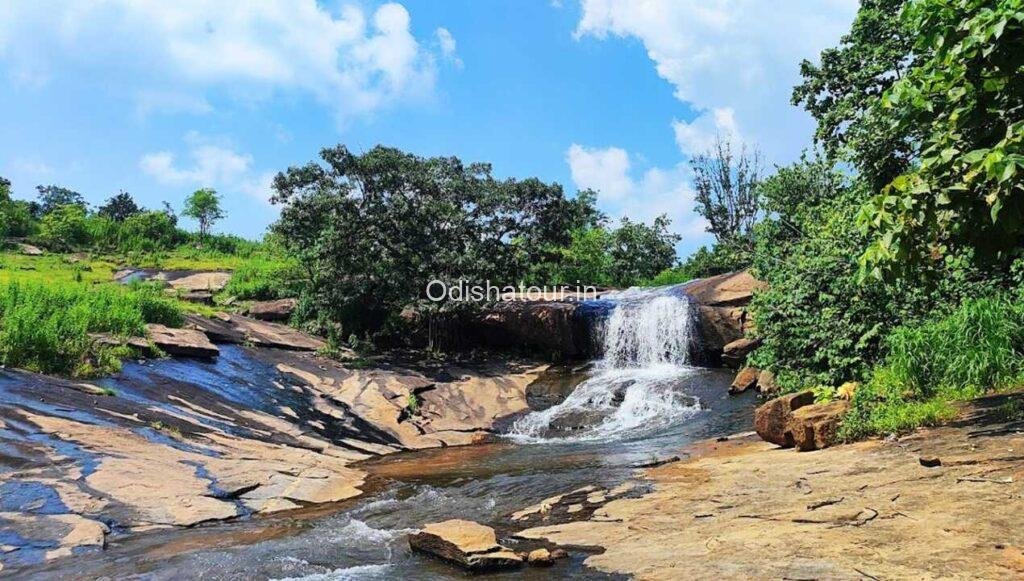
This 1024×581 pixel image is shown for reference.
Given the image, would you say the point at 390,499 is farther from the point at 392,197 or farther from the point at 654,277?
the point at 654,277

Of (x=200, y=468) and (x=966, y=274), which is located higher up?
(x=966, y=274)

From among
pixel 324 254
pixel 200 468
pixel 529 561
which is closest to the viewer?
pixel 529 561

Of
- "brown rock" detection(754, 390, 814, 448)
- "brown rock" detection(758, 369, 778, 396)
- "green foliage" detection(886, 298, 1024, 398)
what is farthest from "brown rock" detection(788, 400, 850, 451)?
"brown rock" detection(758, 369, 778, 396)

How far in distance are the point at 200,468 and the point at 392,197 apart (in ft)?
44.0

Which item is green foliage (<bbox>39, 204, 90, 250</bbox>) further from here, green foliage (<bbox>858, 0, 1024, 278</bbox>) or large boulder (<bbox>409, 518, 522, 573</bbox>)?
green foliage (<bbox>858, 0, 1024, 278</bbox>)

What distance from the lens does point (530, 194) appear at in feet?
73.8

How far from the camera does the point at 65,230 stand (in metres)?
35.4

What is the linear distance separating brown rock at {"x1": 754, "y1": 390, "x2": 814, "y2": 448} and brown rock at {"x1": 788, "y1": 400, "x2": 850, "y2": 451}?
0.35 meters

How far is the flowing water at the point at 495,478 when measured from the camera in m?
5.32

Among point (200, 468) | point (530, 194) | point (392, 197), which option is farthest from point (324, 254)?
point (200, 468)

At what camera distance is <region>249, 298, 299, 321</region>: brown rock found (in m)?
24.5

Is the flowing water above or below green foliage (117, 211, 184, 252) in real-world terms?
below

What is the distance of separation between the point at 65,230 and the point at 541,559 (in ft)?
129

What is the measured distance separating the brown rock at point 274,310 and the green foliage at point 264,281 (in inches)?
14.1
